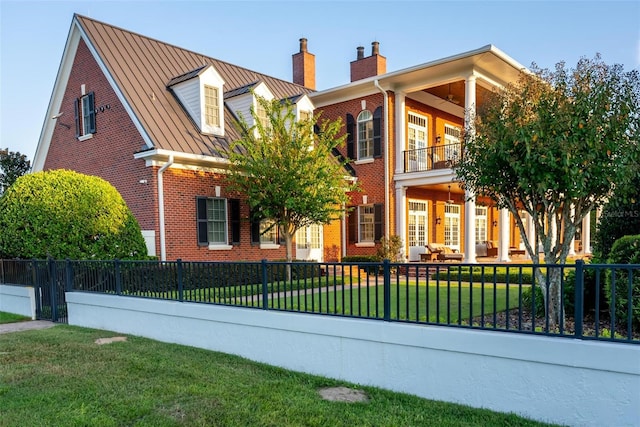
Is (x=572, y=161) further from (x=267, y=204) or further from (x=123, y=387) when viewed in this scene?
(x=267, y=204)

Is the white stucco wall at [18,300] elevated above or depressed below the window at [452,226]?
below

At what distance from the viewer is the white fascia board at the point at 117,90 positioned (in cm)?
1141

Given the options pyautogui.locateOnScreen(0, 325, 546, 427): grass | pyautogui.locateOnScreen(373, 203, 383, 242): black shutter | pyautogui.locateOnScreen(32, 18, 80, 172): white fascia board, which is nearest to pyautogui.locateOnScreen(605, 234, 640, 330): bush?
pyautogui.locateOnScreen(0, 325, 546, 427): grass

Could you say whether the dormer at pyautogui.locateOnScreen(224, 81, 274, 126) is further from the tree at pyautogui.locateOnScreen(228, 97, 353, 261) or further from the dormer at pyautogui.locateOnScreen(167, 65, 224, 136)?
the tree at pyautogui.locateOnScreen(228, 97, 353, 261)

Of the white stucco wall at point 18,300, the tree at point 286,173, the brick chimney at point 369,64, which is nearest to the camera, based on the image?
the white stucco wall at point 18,300

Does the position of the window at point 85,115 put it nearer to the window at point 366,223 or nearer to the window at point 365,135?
the window at point 365,135

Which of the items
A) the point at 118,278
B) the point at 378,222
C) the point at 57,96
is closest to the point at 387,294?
the point at 118,278

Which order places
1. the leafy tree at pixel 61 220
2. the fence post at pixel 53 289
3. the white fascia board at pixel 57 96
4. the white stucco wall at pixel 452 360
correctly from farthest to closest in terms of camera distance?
the white fascia board at pixel 57 96, the leafy tree at pixel 61 220, the fence post at pixel 53 289, the white stucco wall at pixel 452 360

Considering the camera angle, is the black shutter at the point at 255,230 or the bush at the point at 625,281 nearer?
the bush at the point at 625,281

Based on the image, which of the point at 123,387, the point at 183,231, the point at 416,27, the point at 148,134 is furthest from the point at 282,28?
the point at 123,387

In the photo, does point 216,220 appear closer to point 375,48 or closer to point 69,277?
point 69,277

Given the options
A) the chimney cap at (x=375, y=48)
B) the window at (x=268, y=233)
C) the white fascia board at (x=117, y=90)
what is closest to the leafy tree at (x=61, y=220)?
the white fascia board at (x=117, y=90)

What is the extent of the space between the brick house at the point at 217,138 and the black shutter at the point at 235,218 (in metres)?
0.03

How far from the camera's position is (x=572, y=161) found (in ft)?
15.8
